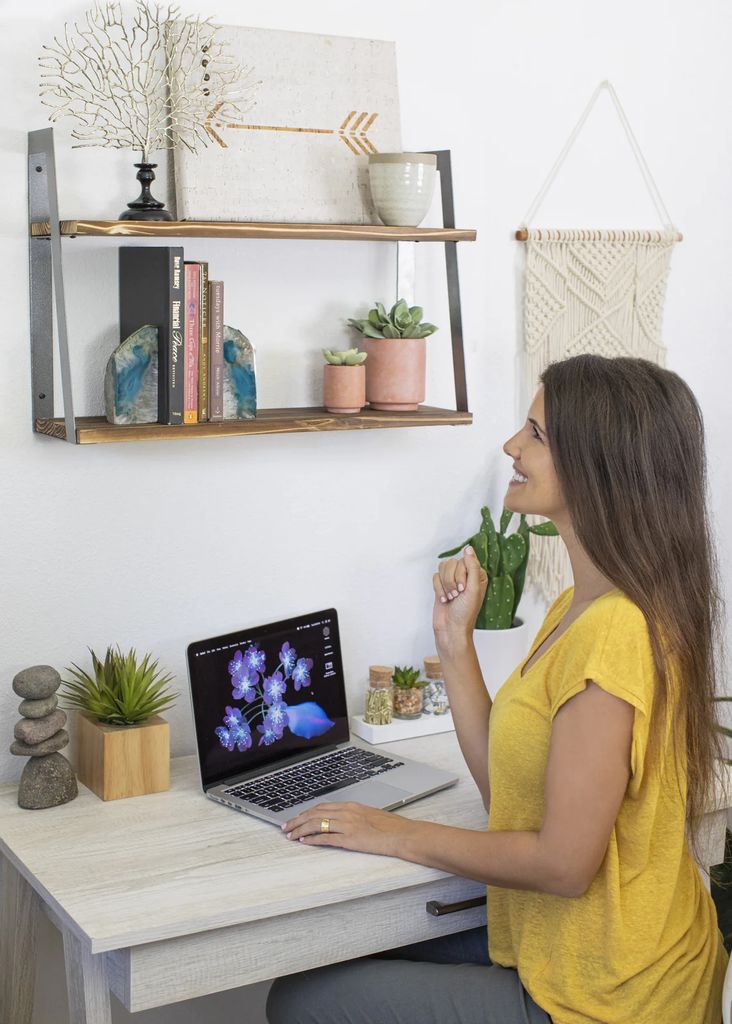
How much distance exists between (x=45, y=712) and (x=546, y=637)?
72 cm

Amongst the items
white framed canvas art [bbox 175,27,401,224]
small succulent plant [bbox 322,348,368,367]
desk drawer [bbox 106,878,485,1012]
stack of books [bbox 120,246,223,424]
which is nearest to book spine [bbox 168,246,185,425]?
stack of books [bbox 120,246,223,424]

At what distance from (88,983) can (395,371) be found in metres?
1.00

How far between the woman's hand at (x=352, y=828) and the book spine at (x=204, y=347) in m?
0.59

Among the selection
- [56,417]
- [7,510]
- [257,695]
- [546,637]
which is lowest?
[257,695]

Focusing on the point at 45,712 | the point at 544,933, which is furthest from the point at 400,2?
Answer: the point at 544,933

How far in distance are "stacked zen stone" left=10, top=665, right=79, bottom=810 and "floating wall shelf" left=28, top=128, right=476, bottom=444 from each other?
14.0 inches

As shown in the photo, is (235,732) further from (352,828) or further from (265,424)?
(265,424)

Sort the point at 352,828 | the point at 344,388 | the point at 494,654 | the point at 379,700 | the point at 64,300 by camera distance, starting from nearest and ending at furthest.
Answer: the point at 352,828 < the point at 64,300 < the point at 344,388 < the point at 379,700 < the point at 494,654

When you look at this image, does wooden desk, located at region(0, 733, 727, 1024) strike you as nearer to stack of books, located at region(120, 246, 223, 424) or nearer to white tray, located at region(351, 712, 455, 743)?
white tray, located at region(351, 712, 455, 743)

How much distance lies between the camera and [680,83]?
2.13 metres

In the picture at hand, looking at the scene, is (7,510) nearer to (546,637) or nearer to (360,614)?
(360,614)

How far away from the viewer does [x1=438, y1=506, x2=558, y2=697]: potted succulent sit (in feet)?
6.27

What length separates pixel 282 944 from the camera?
1308 mm

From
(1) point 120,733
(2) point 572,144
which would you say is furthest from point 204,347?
(2) point 572,144
